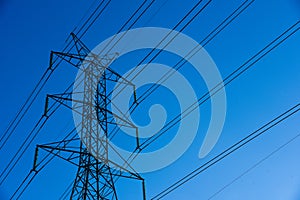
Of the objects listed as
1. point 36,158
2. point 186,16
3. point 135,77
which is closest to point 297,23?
point 186,16

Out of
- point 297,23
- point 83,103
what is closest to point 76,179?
point 83,103

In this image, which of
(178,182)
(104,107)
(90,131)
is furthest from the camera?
(104,107)

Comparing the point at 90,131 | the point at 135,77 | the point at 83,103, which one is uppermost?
the point at 135,77

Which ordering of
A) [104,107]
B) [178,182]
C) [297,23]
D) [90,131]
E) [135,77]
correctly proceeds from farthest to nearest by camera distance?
1. [135,77]
2. [104,107]
3. [90,131]
4. [178,182]
5. [297,23]

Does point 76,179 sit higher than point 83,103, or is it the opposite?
point 83,103

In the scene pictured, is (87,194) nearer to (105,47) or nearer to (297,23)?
(105,47)

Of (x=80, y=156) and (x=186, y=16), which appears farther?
(x=80, y=156)

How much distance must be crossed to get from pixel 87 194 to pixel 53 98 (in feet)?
11.3

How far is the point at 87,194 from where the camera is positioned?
9.87 m

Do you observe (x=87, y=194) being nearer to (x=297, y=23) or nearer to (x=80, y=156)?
(x=80, y=156)

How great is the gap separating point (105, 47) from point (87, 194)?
532cm

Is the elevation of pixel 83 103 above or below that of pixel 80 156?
above

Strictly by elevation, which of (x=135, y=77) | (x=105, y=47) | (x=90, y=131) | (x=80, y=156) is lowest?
(x=80, y=156)

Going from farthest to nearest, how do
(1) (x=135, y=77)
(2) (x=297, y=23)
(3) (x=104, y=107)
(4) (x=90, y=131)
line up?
(1) (x=135, y=77)
(3) (x=104, y=107)
(4) (x=90, y=131)
(2) (x=297, y=23)
